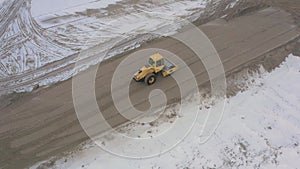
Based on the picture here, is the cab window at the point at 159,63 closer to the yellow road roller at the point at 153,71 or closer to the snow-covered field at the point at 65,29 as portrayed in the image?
the yellow road roller at the point at 153,71

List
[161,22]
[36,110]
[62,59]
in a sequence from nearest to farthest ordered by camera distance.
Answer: [36,110]
[62,59]
[161,22]

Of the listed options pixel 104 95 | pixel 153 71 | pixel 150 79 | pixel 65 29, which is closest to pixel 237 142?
pixel 150 79

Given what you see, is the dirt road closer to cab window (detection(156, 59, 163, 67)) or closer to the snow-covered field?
cab window (detection(156, 59, 163, 67))

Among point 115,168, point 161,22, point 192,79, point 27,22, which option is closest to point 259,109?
point 192,79

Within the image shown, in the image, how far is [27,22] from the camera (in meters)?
22.7

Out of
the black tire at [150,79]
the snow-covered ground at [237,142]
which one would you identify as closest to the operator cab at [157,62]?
the black tire at [150,79]

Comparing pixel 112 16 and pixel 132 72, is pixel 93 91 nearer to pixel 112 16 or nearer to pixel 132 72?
pixel 132 72

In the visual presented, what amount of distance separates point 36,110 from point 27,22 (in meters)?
9.72

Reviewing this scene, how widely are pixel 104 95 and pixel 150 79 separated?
2430 millimetres

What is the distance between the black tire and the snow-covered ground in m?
1.96

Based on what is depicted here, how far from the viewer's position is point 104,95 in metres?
16.0

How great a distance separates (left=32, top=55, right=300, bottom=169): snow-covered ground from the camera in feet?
43.3

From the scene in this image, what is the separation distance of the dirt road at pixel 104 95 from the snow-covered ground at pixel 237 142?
887mm

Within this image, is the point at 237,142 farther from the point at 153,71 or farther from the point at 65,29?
the point at 65,29
